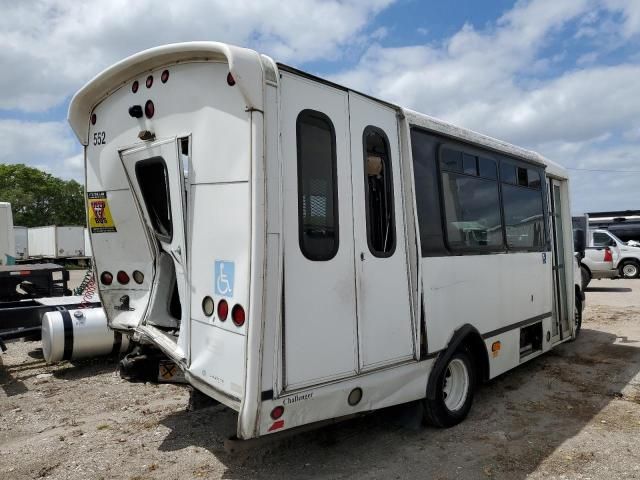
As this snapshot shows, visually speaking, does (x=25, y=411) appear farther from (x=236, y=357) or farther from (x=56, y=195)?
(x=56, y=195)

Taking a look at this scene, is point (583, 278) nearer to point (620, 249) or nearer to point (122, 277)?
point (122, 277)

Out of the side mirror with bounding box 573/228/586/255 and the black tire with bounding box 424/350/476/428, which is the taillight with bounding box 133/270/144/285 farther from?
the side mirror with bounding box 573/228/586/255

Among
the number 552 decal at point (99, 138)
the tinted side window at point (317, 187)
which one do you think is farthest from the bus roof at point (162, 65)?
the tinted side window at point (317, 187)

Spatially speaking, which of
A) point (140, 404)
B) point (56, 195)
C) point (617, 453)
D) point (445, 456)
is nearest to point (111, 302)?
point (140, 404)

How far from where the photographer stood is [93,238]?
4.82m

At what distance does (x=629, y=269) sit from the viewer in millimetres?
19625

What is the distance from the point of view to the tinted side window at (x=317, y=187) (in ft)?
11.3

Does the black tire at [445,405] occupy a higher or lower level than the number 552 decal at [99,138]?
lower

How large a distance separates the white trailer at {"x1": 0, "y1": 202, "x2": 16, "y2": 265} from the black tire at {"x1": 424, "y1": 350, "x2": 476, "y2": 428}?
1114 centimetres

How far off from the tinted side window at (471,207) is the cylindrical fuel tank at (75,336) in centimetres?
427

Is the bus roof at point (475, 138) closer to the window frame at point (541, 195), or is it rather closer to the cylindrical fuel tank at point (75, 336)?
the window frame at point (541, 195)

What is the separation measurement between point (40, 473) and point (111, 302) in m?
1.53

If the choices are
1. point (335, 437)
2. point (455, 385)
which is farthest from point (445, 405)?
point (335, 437)

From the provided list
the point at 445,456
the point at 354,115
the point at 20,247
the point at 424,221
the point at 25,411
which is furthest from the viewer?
the point at 20,247
